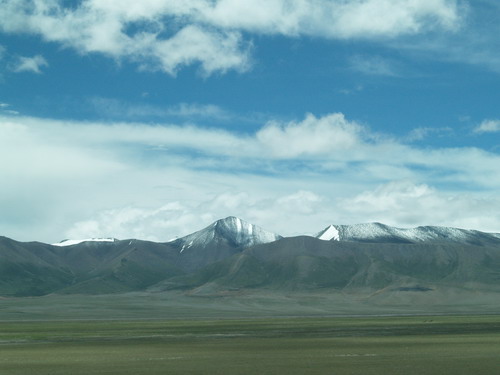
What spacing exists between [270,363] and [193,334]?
120ft

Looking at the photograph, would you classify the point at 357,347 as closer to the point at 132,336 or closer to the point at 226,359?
the point at 226,359

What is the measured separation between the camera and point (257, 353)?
188 ft

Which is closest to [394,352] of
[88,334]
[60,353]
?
[60,353]

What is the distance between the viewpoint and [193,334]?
84.4 metres

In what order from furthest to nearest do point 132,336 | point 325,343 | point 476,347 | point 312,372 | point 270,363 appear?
point 132,336, point 325,343, point 476,347, point 270,363, point 312,372

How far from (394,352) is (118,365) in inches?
843

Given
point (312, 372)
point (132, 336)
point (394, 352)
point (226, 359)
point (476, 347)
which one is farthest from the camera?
point (132, 336)

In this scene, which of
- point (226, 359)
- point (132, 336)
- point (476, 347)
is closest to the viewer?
point (226, 359)

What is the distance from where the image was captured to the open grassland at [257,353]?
4600 cm

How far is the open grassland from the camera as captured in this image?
46000mm

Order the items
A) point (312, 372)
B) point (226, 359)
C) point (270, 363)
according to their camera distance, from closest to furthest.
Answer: point (312, 372) < point (270, 363) < point (226, 359)

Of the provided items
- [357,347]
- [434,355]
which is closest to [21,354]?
[357,347]

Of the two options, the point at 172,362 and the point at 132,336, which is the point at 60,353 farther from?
the point at 132,336

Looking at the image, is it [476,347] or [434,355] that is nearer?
[434,355]
